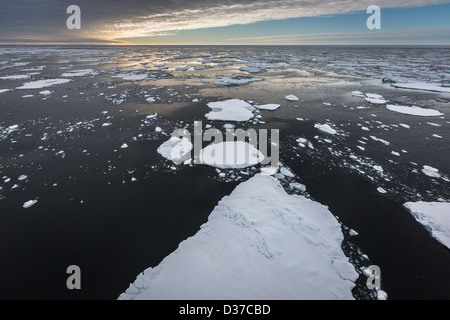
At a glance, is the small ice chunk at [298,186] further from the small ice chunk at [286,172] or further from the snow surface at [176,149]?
the snow surface at [176,149]

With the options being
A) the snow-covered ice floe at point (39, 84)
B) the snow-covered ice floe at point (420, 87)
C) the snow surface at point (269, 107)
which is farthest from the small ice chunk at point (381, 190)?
the snow-covered ice floe at point (39, 84)

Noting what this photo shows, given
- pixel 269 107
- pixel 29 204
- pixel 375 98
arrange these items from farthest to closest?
pixel 375 98, pixel 269 107, pixel 29 204

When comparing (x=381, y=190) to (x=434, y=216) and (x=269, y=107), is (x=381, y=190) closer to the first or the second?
(x=434, y=216)

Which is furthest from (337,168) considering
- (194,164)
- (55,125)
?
(55,125)

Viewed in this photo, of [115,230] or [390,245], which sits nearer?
[390,245]

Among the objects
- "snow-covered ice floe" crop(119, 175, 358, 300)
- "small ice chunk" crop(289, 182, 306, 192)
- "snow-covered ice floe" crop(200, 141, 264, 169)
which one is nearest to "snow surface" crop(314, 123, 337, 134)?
"snow-covered ice floe" crop(200, 141, 264, 169)

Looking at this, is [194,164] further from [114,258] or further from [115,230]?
[114,258]

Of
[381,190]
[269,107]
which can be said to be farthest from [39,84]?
[381,190]
